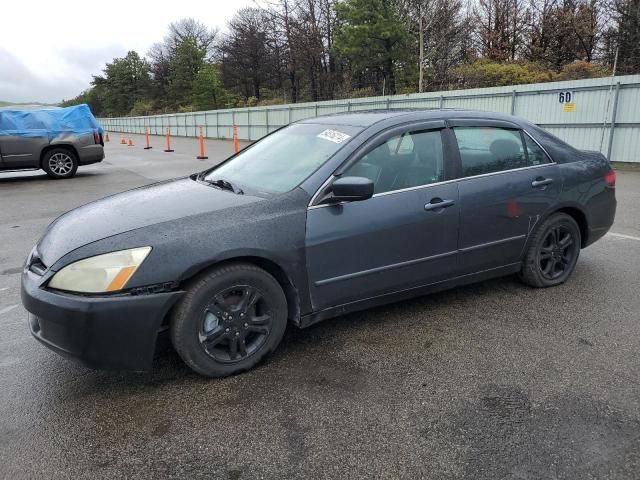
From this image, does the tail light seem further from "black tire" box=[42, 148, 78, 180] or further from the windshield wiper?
"black tire" box=[42, 148, 78, 180]

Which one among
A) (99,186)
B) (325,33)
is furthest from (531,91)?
(325,33)

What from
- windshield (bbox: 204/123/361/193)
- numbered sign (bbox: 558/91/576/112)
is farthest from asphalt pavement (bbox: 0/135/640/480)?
numbered sign (bbox: 558/91/576/112)

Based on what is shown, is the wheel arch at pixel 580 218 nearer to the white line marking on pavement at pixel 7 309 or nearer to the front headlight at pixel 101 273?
the front headlight at pixel 101 273

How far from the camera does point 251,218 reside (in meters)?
2.97

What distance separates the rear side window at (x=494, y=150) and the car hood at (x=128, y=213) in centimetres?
163

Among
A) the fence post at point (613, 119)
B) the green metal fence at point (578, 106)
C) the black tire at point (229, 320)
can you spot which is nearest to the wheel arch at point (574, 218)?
the black tire at point (229, 320)

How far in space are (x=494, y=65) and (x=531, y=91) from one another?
1484 centimetres

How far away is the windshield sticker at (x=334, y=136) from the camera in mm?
3498

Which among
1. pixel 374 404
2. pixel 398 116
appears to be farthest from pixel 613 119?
pixel 374 404

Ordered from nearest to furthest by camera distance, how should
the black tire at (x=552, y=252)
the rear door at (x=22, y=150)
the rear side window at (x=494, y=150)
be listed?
the rear side window at (x=494, y=150) < the black tire at (x=552, y=252) < the rear door at (x=22, y=150)

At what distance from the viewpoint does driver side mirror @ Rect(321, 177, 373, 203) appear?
3.05 meters

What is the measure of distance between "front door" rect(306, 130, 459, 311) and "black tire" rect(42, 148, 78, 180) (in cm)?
1123

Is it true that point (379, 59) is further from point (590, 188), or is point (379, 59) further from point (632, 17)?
point (590, 188)

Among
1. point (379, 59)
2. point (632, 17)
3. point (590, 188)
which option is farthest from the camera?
point (379, 59)
